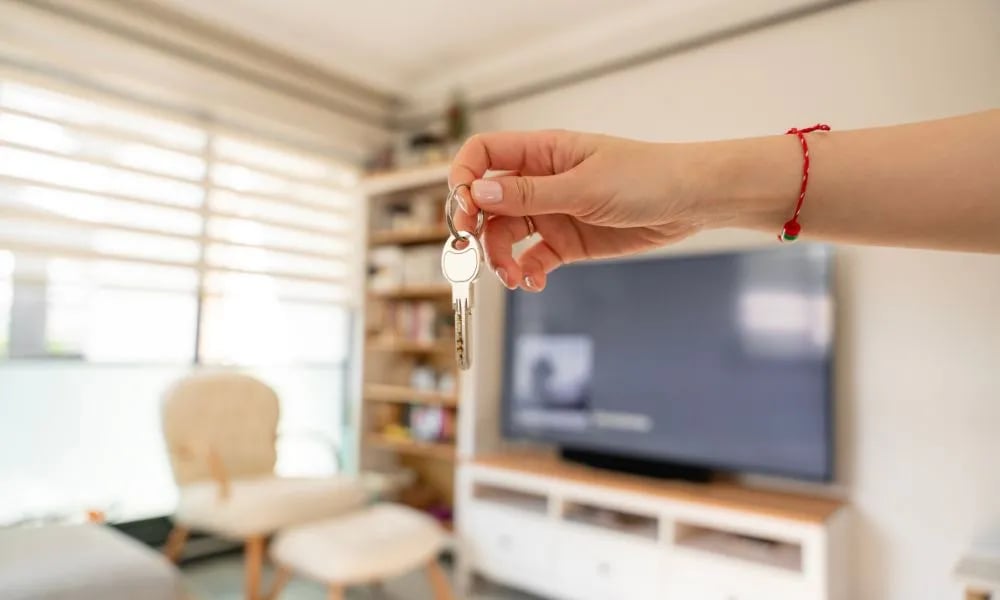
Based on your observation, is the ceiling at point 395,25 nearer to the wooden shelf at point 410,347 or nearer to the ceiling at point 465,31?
the ceiling at point 465,31

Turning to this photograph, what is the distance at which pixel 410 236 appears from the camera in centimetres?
323

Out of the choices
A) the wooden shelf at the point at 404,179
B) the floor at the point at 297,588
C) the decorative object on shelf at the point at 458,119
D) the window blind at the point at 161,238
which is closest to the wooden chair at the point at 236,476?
the floor at the point at 297,588

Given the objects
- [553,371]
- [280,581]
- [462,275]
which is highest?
[462,275]

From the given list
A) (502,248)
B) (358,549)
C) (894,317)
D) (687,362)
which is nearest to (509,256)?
(502,248)

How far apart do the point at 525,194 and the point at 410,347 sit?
109 inches

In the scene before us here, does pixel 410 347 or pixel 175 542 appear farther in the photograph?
pixel 410 347

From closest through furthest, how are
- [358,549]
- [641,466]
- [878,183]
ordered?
[878,183], [358,549], [641,466]

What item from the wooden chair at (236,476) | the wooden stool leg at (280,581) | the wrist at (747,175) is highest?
the wrist at (747,175)

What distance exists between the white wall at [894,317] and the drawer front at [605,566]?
684 millimetres

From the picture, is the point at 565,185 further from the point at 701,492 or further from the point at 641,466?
the point at 641,466

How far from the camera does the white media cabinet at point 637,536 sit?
6.42 feet

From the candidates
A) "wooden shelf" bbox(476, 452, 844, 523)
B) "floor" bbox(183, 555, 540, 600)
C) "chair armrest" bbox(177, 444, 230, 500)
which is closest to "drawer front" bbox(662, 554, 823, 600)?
"wooden shelf" bbox(476, 452, 844, 523)

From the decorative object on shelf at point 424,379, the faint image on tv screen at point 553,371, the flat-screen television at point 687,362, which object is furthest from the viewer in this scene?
the decorative object on shelf at point 424,379

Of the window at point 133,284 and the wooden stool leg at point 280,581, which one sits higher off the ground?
the window at point 133,284
